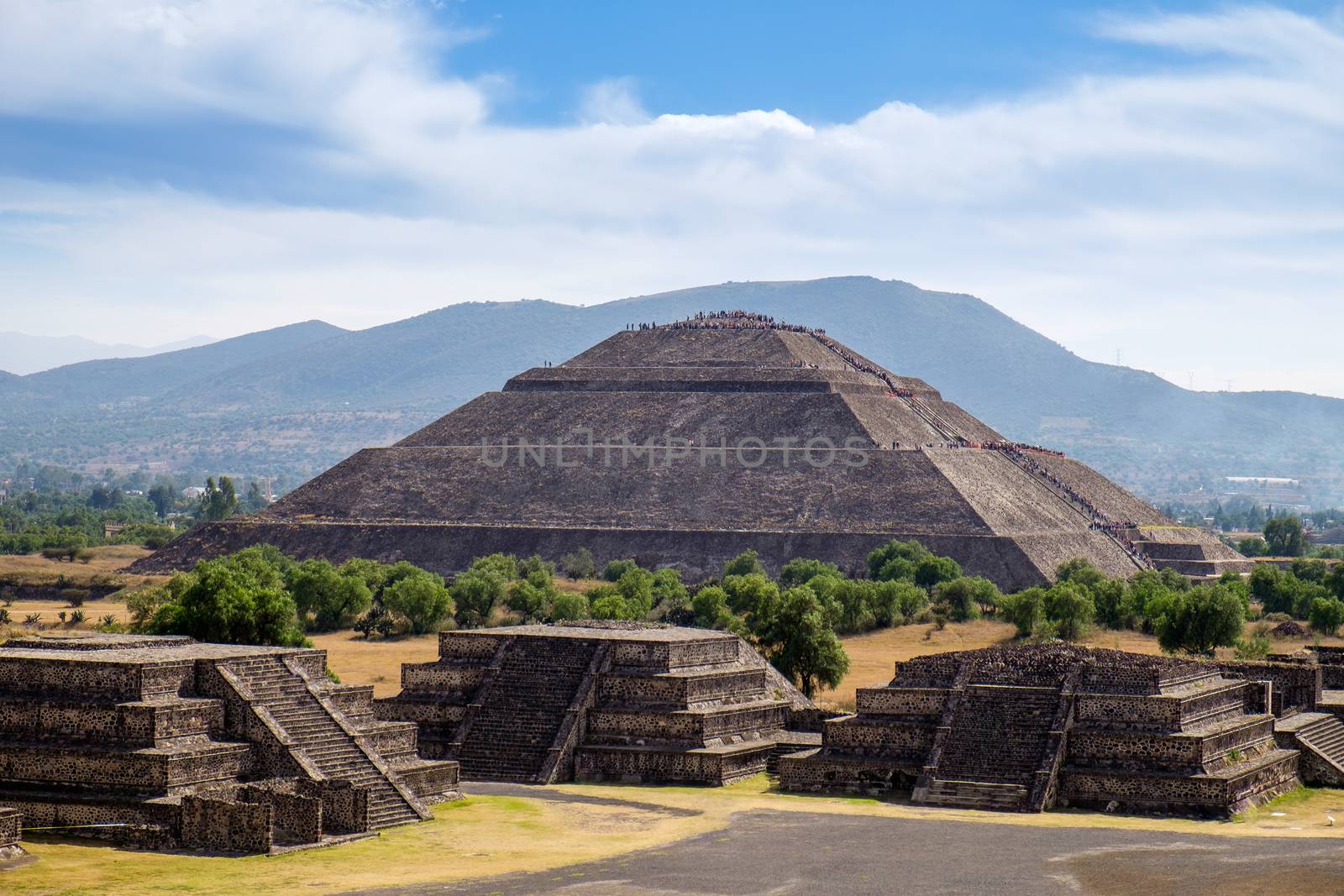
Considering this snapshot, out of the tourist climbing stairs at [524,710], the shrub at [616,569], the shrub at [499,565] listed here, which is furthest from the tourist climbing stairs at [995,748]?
the shrub at [616,569]

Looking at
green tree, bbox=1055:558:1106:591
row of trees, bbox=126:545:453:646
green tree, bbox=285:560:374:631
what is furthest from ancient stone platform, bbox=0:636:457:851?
green tree, bbox=1055:558:1106:591

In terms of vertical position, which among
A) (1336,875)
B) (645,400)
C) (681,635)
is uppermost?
(645,400)

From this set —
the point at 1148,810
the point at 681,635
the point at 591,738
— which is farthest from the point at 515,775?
the point at 1148,810

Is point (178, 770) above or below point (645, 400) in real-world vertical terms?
below

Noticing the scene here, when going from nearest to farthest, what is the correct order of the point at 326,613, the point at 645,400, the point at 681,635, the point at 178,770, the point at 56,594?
the point at 178,770
the point at 681,635
the point at 326,613
the point at 56,594
the point at 645,400

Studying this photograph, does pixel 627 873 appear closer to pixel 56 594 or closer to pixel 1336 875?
pixel 1336 875

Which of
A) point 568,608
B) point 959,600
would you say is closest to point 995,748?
point 568,608

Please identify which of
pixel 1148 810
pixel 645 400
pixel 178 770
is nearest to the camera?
pixel 178 770
